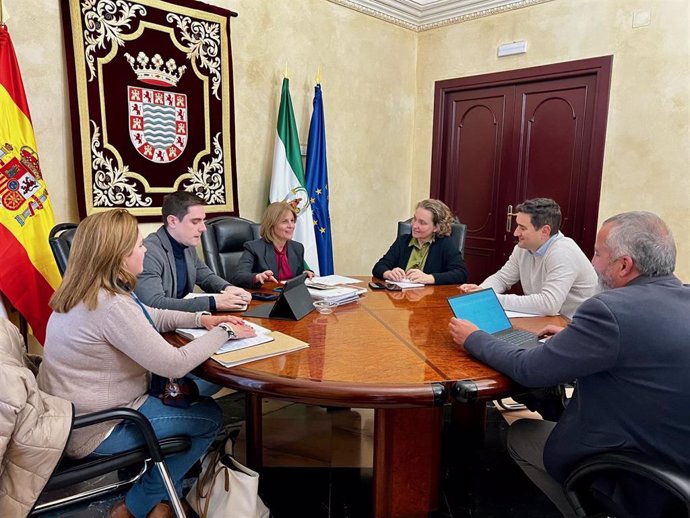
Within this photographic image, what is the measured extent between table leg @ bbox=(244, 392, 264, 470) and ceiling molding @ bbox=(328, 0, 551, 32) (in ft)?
10.1

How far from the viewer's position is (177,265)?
2.36 m

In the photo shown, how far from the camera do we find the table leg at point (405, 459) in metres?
1.83

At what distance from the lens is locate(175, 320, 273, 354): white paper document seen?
1.65 metres

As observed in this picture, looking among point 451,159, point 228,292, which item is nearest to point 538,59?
point 451,159

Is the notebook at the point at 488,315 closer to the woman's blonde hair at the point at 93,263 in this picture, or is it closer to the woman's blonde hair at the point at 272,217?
the woman's blonde hair at the point at 93,263

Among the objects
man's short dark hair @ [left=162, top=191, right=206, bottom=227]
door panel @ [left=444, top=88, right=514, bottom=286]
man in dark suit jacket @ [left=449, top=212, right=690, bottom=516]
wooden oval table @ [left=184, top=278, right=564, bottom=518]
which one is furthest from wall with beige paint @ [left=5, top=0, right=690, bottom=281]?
man in dark suit jacket @ [left=449, top=212, right=690, bottom=516]

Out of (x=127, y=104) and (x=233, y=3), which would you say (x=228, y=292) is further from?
(x=233, y=3)

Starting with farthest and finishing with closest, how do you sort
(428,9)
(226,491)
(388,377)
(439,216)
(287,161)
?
1. (428,9)
2. (287,161)
3. (439,216)
4. (226,491)
5. (388,377)

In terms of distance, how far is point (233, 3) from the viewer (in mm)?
3363

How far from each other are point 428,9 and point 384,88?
2.48ft

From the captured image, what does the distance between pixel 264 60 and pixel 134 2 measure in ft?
3.07

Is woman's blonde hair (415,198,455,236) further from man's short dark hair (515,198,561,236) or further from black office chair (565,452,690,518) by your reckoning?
black office chair (565,452,690,518)

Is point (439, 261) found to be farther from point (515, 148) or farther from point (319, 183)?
point (515, 148)

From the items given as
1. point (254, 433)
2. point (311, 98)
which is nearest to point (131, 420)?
point (254, 433)
